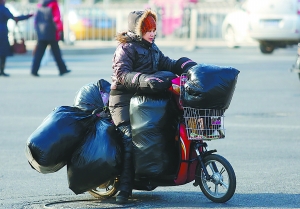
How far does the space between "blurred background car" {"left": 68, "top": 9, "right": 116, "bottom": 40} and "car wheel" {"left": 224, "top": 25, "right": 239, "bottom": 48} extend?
3944mm

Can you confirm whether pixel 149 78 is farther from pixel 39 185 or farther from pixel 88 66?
pixel 88 66

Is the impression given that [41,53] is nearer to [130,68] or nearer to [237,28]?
[237,28]

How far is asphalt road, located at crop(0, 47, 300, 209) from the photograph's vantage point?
671 centimetres

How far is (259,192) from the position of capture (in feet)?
23.0

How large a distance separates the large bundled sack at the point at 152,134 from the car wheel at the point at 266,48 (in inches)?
716

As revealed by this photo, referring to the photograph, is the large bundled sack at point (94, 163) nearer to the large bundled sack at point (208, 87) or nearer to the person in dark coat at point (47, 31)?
the large bundled sack at point (208, 87)

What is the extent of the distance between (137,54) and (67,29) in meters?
21.5

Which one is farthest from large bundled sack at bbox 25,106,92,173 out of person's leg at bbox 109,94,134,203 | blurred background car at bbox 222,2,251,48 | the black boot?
blurred background car at bbox 222,2,251,48

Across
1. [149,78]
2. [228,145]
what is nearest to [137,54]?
[149,78]

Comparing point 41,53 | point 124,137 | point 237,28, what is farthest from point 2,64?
point 124,137

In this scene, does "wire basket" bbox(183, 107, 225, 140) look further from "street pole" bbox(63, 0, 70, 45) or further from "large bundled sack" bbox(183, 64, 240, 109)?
"street pole" bbox(63, 0, 70, 45)

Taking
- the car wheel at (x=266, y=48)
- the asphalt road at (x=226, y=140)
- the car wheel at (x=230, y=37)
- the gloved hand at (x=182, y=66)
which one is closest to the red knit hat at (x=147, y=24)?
the gloved hand at (x=182, y=66)

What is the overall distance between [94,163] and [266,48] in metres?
18.7

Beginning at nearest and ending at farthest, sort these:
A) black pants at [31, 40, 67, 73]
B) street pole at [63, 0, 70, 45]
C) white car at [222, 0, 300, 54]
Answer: black pants at [31, 40, 67, 73]
white car at [222, 0, 300, 54]
street pole at [63, 0, 70, 45]
